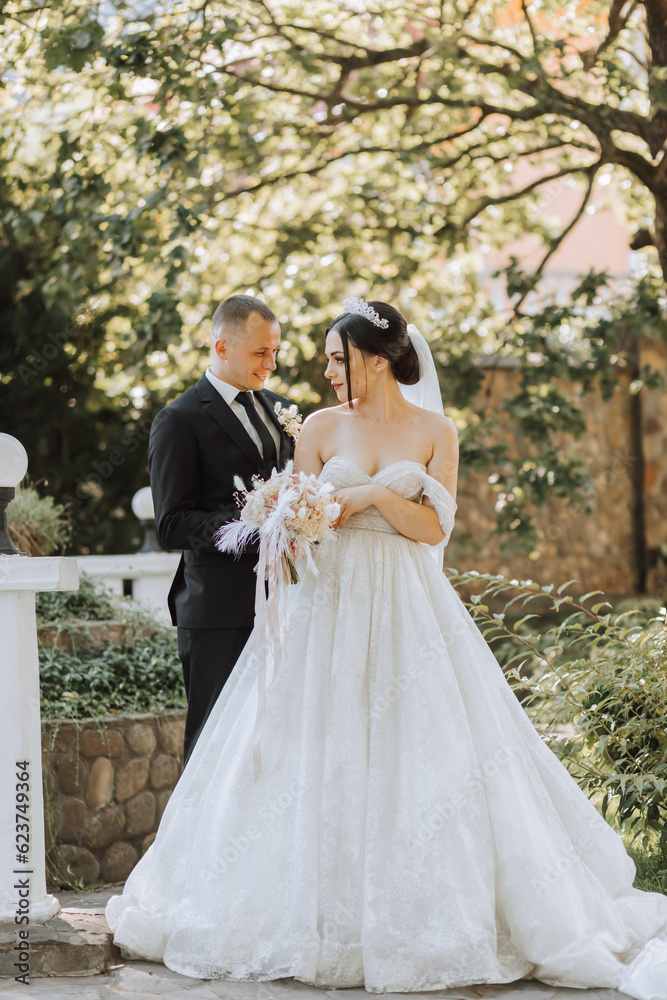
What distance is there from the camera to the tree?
20.1 ft

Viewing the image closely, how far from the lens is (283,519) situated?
3.05 metres

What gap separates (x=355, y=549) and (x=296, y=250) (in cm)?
487

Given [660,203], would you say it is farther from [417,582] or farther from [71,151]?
[417,582]

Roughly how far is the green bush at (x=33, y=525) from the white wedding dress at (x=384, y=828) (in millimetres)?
3128

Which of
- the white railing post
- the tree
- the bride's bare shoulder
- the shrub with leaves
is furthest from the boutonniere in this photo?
the tree

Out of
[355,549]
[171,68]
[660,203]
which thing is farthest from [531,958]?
[660,203]

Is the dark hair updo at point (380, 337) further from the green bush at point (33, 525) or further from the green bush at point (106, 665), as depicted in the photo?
the green bush at point (33, 525)

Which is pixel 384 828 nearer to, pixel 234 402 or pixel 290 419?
pixel 290 419

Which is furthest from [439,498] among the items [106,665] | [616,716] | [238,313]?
[106,665]

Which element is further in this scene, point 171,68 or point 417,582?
point 171,68

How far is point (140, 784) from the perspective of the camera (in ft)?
15.1

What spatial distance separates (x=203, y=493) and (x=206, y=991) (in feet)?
5.04

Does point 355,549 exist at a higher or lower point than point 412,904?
higher

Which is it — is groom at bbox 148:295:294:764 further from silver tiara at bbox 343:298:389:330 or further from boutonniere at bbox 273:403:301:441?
silver tiara at bbox 343:298:389:330
